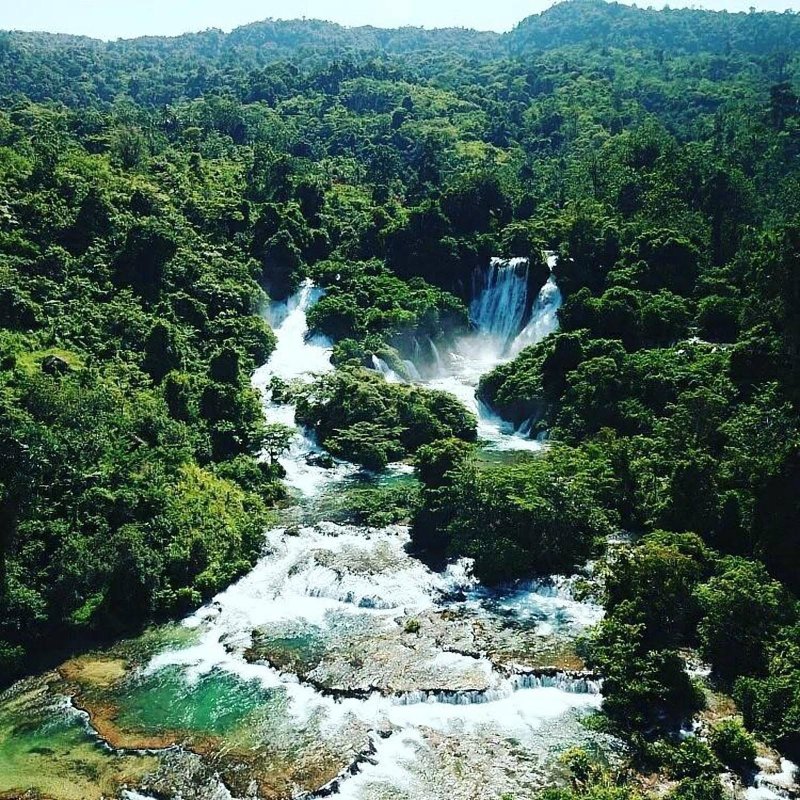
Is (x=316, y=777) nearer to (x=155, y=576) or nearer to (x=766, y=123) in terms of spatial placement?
(x=155, y=576)

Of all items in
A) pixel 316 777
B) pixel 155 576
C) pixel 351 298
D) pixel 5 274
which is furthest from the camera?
pixel 351 298

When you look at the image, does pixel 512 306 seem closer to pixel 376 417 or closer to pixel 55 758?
pixel 376 417

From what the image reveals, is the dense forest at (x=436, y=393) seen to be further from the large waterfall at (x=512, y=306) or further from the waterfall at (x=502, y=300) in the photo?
the waterfall at (x=502, y=300)

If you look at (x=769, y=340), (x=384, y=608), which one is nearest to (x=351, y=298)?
(x=769, y=340)

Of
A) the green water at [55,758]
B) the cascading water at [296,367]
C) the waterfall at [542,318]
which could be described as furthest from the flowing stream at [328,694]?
the waterfall at [542,318]

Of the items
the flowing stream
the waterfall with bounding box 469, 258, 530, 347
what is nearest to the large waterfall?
the waterfall with bounding box 469, 258, 530, 347

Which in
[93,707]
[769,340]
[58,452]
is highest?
[769,340]

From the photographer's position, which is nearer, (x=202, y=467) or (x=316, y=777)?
(x=316, y=777)
